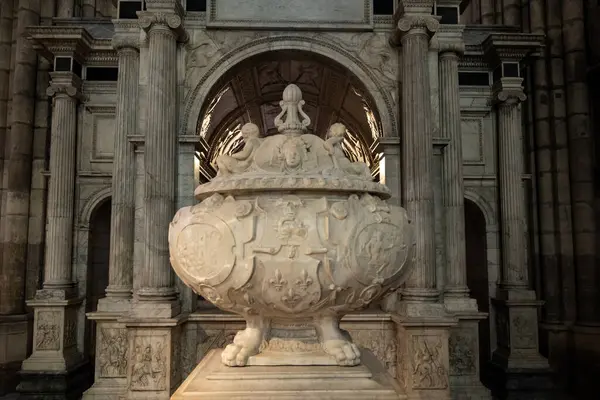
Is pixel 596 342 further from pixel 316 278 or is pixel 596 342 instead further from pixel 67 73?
pixel 67 73

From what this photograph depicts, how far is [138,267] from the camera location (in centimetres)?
807

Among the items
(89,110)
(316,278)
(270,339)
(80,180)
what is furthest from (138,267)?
(316,278)

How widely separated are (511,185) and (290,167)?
23.9 feet

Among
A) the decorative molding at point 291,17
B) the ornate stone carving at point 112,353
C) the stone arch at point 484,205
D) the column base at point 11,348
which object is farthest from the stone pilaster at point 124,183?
the stone arch at point 484,205

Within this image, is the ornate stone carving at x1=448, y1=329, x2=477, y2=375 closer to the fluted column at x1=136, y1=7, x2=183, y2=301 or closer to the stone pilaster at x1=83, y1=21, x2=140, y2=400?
the fluted column at x1=136, y1=7, x2=183, y2=301

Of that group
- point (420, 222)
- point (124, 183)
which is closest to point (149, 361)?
point (124, 183)

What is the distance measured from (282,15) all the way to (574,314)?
8122mm

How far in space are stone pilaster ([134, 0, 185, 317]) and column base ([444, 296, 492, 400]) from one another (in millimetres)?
4344

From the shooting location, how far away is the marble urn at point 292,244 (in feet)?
11.4

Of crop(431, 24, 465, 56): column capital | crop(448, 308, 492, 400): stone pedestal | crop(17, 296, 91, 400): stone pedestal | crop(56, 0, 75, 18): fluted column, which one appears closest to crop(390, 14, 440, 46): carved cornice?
crop(431, 24, 465, 56): column capital

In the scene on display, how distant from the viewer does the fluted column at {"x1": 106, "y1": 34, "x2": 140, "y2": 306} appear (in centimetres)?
854

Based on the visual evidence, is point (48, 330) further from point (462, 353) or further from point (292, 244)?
point (292, 244)

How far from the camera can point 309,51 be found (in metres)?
8.59

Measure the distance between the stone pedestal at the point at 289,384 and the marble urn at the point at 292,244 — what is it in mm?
115
